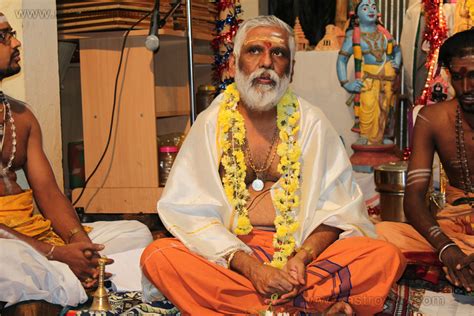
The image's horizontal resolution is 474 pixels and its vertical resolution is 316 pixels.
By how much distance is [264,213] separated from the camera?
415 centimetres

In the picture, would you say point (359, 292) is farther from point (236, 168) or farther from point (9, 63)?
point (9, 63)

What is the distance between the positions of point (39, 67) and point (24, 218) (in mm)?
1537

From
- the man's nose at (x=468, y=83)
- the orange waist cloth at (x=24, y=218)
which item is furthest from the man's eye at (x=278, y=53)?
the orange waist cloth at (x=24, y=218)

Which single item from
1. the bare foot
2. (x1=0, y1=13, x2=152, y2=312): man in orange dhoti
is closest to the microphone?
(x1=0, y1=13, x2=152, y2=312): man in orange dhoti

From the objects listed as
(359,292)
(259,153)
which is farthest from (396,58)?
(359,292)

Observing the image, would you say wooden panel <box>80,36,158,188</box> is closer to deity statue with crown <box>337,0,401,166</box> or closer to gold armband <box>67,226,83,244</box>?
deity statue with crown <box>337,0,401,166</box>

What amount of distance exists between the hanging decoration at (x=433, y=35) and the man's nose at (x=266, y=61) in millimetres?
2878

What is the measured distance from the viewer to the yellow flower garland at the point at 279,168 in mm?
3984

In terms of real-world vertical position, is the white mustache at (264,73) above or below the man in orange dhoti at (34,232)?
above

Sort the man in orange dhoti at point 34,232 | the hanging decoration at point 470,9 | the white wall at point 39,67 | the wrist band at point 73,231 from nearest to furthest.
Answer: the man in orange dhoti at point 34,232, the wrist band at point 73,231, the white wall at point 39,67, the hanging decoration at point 470,9

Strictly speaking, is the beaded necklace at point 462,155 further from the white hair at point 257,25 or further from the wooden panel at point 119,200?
the wooden panel at point 119,200

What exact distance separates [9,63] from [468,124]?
7.85 feet

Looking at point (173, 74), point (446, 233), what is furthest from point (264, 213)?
point (173, 74)

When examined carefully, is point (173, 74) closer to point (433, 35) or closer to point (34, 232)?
point (433, 35)
